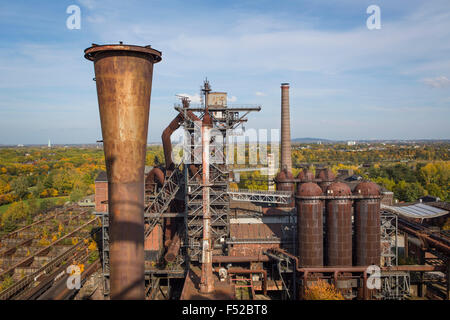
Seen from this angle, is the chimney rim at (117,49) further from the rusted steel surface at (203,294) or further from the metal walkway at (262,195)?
the metal walkway at (262,195)

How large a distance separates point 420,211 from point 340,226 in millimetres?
15745

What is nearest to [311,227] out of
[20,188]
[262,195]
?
[262,195]

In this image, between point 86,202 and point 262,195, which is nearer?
point 262,195

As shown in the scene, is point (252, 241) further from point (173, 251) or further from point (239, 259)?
point (173, 251)

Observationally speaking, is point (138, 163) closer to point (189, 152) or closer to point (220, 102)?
point (189, 152)

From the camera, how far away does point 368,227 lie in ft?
65.7

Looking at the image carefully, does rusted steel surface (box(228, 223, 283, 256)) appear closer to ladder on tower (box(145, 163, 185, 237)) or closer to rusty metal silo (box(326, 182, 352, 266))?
rusty metal silo (box(326, 182, 352, 266))

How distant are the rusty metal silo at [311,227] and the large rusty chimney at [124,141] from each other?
457 inches

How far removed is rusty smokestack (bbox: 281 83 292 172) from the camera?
37156mm

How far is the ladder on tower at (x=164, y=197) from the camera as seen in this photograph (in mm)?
24203

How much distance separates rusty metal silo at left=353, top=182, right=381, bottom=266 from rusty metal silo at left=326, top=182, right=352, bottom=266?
687mm

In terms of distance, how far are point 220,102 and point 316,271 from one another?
43.9 feet

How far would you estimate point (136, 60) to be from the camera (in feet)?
37.6
